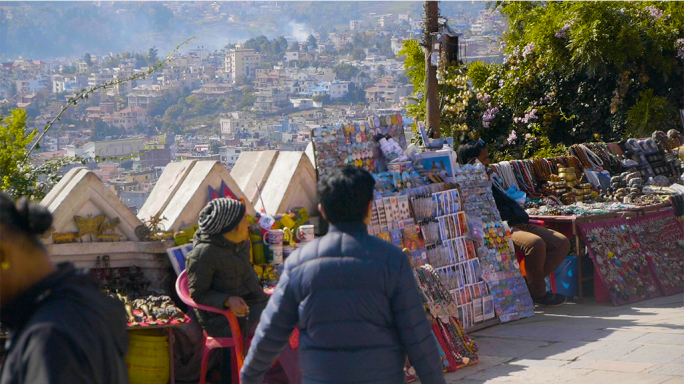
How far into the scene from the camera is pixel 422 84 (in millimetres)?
16531

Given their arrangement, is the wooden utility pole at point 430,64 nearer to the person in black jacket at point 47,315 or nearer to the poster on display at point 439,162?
the poster on display at point 439,162

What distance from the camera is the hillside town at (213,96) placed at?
8805 mm

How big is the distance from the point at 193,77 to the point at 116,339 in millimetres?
26689

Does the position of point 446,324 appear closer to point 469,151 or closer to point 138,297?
point 138,297

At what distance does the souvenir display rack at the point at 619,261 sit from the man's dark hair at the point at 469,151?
1.24 metres

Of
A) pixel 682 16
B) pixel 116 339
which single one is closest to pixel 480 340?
pixel 116 339

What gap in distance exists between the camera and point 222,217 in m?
4.72

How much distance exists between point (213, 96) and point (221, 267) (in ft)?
61.2

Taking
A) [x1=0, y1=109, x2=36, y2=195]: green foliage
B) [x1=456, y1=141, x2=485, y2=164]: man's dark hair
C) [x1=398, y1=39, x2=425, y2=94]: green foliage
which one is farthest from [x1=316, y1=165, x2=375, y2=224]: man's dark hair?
[x1=398, y1=39, x2=425, y2=94]: green foliage

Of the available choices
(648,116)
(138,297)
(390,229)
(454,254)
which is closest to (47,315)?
(138,297)

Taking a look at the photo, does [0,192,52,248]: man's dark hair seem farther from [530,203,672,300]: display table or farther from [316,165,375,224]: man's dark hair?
[530,203,672,300]: display table

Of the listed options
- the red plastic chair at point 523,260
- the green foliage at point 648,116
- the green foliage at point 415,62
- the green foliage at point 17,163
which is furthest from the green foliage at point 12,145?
the green foliage at point 415,62

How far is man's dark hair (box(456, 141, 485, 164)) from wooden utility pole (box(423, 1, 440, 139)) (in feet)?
11.4

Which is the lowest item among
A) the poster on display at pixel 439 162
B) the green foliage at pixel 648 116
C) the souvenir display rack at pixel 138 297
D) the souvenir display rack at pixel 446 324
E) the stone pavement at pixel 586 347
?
the stone pavement at pixel 586 347
